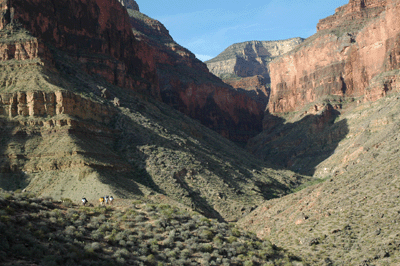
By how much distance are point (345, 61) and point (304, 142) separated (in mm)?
32216

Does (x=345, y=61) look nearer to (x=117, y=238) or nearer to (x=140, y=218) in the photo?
(x=140, y=218)

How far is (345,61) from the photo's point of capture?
144250 mm

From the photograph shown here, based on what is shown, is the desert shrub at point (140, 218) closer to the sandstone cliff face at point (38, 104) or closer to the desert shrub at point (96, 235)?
the desert shrub at point (96, 235)

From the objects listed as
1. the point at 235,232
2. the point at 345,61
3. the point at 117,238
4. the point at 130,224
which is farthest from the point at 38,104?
the point at 345,61

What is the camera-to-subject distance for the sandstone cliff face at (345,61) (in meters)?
122

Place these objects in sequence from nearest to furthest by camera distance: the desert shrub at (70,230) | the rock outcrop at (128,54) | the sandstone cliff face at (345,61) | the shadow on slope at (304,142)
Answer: the desert shrub at (70,230) → the rock outcrop at (128,54) → the shadow on slope at (304,142) → the sandstone cliff face at (345,61)

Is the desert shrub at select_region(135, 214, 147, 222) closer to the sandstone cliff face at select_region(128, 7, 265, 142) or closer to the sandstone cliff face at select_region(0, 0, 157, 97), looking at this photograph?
the sandstone cliff face at select_region(0, 0, 157, 97)

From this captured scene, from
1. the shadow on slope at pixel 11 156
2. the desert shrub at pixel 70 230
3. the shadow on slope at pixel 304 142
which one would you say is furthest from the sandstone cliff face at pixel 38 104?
the shadow on slope at pixel 304 142

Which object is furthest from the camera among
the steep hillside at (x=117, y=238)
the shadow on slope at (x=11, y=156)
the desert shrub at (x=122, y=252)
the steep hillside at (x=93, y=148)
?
the steep hillside at (x=93, y=148)

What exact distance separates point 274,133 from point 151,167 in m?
91.3

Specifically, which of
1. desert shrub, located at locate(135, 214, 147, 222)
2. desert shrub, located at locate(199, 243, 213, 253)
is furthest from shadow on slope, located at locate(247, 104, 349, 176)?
desert shrub, located at locate(199, 243, 213, 253)

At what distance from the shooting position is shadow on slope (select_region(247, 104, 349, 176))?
119 m

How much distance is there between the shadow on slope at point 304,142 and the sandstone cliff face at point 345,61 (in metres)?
11.8

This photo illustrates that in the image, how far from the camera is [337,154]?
104062 millimetres
